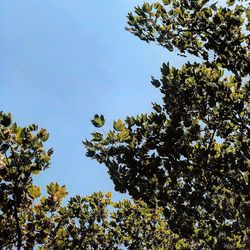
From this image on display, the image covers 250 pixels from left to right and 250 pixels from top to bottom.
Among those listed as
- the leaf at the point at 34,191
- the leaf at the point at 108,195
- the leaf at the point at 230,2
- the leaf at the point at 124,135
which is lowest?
the leaf at the point at 34,191

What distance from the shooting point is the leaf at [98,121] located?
7514mm

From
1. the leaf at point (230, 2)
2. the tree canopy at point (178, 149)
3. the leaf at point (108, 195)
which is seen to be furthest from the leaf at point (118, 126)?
the leaf at point (108, 195)

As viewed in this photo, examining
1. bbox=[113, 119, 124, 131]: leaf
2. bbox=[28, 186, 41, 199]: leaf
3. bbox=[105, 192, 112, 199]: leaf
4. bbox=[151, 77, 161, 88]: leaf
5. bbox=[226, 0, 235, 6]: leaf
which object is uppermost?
bbox=[226, 0, 235, 6]: leaf

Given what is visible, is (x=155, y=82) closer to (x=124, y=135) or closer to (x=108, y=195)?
(x=124, y=135)

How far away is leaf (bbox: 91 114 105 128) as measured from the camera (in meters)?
7.51

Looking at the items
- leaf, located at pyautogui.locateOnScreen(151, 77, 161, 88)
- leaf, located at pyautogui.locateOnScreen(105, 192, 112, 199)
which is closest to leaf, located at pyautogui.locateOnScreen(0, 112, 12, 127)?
leaf, located at pyautogui.locateOnScreen(151, 77, 161, 88)

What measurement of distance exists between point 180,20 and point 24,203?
6758 millimetres

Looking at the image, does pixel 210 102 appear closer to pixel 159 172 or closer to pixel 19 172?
pixel 159 172

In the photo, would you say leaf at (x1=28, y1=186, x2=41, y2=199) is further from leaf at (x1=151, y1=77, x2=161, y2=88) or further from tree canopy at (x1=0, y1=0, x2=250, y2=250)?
leaf at (x1=151, y1=77, x2=161, y2=88)

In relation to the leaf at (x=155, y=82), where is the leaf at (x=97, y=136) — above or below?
below

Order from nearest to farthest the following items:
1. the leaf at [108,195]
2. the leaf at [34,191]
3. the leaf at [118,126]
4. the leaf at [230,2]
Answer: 1. the leaf at [34,191]
2. the leaf at [118,126]
3. the leaf at [230,2]
4. the leaf at [108,195]

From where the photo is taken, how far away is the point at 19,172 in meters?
7.65

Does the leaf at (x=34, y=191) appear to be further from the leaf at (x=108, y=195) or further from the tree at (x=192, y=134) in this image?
the leaf at (x=108, y=195)

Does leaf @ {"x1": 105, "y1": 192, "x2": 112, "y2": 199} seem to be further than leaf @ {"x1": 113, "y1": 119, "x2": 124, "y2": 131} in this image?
Yes
